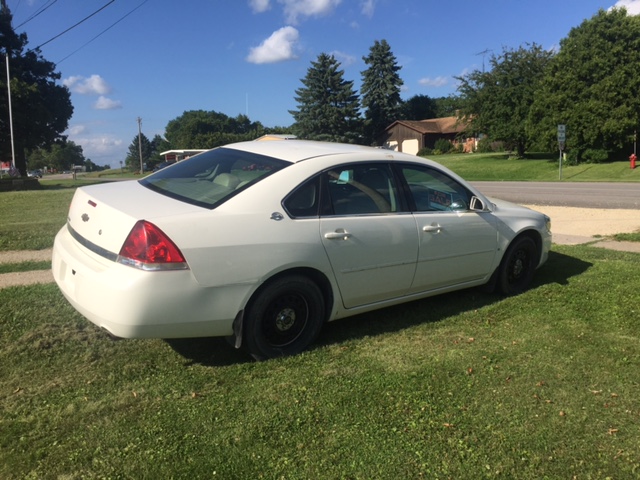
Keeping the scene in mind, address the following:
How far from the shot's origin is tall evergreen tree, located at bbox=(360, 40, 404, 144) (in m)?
66.9

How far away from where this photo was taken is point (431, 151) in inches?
2351

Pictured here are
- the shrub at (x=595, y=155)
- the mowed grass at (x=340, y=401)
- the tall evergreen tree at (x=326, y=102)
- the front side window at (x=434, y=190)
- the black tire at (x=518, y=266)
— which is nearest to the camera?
the mowed grass at (x=340, y=401)

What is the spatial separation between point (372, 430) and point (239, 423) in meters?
0.74

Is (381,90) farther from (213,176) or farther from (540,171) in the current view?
(213,176)

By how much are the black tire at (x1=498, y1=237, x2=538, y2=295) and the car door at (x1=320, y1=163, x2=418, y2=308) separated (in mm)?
1417

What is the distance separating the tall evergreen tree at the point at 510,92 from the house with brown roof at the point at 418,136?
1964 centimetres

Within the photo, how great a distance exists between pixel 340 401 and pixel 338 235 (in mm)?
1217

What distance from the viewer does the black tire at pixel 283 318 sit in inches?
140

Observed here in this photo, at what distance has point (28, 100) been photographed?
42.1 m

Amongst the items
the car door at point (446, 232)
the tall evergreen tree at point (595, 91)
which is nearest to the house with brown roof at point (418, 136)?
the tall evergreen tree at point (595, 91)

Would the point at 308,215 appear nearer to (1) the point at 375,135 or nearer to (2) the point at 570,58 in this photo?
(2) the point at 570,58

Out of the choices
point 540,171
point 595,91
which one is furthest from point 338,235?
point 595,91

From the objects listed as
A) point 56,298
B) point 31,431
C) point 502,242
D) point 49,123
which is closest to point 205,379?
point 31,431

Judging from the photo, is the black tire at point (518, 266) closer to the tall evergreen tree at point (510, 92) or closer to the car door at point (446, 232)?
the car door at point (446, 232)
